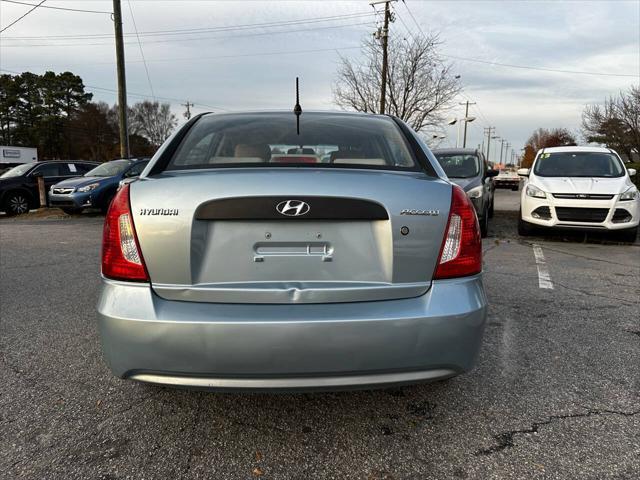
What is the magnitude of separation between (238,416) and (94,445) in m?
0.66

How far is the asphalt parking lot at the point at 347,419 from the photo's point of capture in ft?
6.46

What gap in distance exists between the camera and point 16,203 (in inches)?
538

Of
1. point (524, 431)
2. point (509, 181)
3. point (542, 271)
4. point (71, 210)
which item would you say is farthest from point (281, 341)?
point (509, 181)

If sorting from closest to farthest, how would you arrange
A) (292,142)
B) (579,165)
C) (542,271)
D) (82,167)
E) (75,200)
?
(292,142)
(542,271)
(579,165)
(75,200)
(82,167)

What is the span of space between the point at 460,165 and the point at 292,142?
7458mm

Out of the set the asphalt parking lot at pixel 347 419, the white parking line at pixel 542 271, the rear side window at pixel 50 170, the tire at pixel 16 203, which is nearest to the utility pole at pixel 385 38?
the rear side window at pixel 50 170

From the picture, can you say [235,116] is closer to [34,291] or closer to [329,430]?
[329,430]

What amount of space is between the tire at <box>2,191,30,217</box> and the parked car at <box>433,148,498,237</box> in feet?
39.2

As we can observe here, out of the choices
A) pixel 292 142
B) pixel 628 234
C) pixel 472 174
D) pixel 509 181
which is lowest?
pixel 509 181

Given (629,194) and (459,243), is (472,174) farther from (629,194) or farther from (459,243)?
(459,243)

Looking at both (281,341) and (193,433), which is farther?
(193,433)

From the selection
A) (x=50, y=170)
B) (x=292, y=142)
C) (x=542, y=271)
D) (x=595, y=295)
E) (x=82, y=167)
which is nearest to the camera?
(x=292, y=142)

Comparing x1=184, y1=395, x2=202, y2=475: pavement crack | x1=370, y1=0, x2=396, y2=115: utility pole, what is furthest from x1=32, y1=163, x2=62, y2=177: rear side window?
x1=184, y1=395, x2=202, y2=475: pavement crack

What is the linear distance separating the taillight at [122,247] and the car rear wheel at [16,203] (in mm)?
14007
